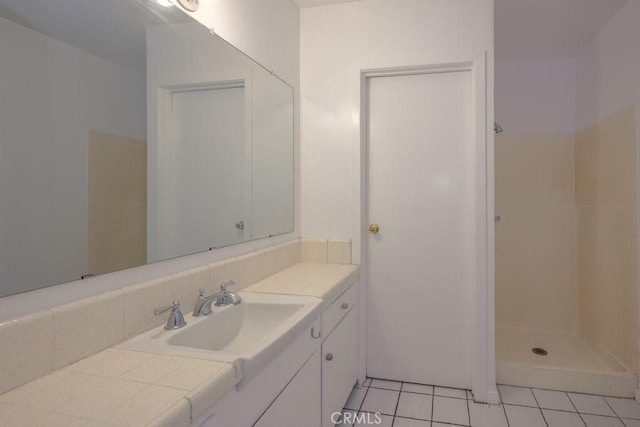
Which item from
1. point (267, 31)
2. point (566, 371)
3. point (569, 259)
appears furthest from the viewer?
point (569, 259)

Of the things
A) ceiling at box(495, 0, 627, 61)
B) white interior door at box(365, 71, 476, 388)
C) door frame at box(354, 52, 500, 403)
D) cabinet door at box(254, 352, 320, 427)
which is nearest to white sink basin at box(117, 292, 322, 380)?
cabinet door at box(254, 352, 320, 427)

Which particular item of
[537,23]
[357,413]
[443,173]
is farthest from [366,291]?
[537,23]

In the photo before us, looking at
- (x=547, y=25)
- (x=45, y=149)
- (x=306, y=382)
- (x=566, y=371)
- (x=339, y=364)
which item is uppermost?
(x=547, y=25)

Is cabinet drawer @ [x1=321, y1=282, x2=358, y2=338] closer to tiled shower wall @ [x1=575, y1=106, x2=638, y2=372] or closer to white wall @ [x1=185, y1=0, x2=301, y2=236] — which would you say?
white wall @ [x1=185, y1=0, x2=301, y2=236]

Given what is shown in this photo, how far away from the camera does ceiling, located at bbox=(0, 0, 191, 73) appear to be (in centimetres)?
80

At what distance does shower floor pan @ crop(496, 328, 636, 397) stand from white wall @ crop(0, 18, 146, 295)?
239 cm

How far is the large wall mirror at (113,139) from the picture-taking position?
30.5 inches

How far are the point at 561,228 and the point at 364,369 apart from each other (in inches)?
78.8

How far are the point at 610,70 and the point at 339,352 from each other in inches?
97.4

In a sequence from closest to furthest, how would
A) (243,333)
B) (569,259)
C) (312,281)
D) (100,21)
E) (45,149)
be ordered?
1. (45,149)
2. (100,21)
3. (243,333)
4. (312,281)
5. (569,259)

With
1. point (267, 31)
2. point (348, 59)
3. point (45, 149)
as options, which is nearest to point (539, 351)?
point (348, 59)

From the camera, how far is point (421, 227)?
7.30ft

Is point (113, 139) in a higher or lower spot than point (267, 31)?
lower

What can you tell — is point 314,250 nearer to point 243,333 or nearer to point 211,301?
point 243,333
